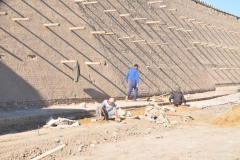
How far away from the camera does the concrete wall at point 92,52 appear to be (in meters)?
11.2

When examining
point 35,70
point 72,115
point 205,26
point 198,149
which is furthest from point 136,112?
point 205,26

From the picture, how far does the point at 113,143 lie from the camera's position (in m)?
7.70

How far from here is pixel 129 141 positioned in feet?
25.9

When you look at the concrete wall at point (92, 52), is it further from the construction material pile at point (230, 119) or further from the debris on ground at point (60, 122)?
the construction material pile at point (230, 119)

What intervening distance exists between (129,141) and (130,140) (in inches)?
4.5

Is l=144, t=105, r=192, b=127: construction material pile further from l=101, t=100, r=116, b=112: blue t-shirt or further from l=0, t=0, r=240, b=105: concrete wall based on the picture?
l=0, t=0, r=240, b=105: concrete wall

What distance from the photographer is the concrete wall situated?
1119cm

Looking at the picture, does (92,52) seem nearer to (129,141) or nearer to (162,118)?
(162,118)

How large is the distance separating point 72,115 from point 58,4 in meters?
4.31

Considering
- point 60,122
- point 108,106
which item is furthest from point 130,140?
point 108,106

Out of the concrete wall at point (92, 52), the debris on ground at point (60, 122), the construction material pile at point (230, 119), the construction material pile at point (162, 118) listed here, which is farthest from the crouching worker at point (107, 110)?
the construction material pile at point (230, 119)

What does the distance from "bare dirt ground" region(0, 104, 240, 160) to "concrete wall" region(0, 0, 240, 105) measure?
2.13 meters

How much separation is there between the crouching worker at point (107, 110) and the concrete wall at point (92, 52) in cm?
192

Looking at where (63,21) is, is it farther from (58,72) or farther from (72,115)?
(72,115)
